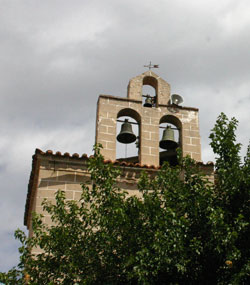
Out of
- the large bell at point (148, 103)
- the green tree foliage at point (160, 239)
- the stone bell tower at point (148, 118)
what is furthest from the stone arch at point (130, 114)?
the green tree foliage at point (160, 239)

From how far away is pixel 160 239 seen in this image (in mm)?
6340

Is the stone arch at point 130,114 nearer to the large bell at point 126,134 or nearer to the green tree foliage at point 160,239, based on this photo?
the large bell at point 126,134

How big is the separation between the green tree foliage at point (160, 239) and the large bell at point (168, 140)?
376 cm

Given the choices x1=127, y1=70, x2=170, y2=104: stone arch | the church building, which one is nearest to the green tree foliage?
the church building

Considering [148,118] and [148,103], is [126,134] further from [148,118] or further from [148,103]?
[148,103]

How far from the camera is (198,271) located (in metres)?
6.73

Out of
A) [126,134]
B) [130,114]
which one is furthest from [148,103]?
[126,134]

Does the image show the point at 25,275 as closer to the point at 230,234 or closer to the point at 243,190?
the point at 230,234

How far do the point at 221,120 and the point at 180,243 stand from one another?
8.38 feet

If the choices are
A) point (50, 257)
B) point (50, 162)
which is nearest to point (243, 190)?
point (50, 257)

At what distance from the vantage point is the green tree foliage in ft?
21.0

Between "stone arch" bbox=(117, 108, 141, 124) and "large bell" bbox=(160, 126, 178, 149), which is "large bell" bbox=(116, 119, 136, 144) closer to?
"stone arch" bbox=(117, 108, 141, 124)

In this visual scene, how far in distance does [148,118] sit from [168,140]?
2.33 ft

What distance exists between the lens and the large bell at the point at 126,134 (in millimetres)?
11359
